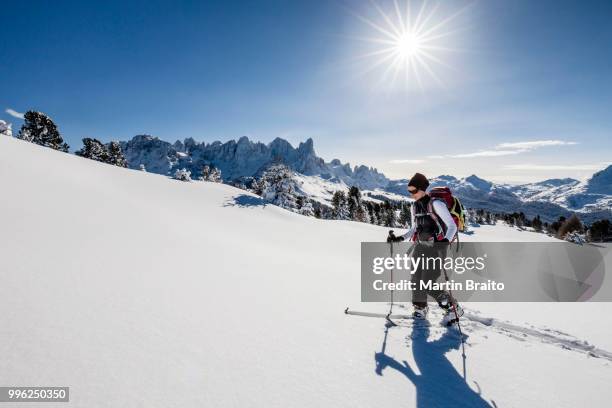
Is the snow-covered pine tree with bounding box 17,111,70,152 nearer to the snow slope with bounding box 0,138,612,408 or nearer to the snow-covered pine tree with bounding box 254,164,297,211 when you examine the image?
the snow-covered pine tree with bounding box 254,164,297,211

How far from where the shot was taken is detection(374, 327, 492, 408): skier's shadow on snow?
3.08m

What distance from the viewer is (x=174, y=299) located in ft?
15.9

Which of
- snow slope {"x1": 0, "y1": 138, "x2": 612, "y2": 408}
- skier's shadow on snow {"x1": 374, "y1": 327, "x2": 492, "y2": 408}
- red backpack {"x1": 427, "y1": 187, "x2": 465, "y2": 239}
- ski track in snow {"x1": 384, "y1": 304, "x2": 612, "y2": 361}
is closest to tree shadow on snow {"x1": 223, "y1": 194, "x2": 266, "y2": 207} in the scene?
snow slope {"x1": 0, "y1": 138, "x2": 612, "y2": 408}

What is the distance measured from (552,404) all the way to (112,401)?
4376 mm

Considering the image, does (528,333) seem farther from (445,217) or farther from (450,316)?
(445,217)

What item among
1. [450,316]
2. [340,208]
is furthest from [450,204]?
[340,208]

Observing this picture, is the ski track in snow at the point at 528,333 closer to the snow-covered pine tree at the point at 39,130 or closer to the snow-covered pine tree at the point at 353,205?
the snow-covered pine tree at the point at 353,205

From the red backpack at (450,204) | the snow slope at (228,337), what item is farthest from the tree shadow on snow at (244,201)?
the red backpack at (450,204)

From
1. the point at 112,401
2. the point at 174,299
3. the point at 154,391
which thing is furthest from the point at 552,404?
the point at 174,299

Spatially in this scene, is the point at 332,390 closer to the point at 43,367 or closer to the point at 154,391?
the point at 154,391

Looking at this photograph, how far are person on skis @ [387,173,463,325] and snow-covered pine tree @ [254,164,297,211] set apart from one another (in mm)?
33534

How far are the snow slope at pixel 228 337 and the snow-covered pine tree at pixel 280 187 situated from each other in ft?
104

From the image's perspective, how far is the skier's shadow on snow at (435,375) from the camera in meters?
A: 3.08

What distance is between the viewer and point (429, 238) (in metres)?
5.72
